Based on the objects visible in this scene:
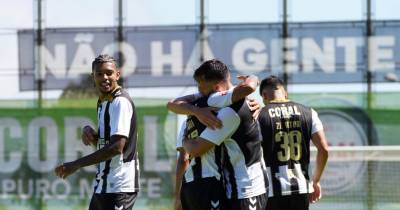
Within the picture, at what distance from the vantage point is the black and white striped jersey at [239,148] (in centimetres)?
571

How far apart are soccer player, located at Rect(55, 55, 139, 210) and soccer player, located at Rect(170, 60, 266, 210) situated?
22.3 inches

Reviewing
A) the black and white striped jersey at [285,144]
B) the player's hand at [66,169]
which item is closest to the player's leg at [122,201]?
the player's hand at [66,169]

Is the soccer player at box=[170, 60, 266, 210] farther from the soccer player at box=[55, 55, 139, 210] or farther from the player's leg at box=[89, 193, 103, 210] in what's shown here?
the player's leg at box=[89, 193, 103, 210]

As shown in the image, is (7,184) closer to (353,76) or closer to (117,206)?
(353,76)

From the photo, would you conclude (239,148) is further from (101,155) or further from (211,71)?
(101,155)

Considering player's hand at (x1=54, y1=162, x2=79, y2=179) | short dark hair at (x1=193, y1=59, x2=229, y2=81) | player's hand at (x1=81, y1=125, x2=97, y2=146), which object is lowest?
player's hand at (x1=54, y1=162, x2=79, y2=179)

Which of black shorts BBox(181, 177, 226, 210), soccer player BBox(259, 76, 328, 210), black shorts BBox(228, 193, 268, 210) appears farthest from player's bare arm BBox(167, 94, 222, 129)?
soccer player BBox(259, 76, 328, 210)

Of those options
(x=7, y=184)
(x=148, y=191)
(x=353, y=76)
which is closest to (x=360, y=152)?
(x=353, y=76)

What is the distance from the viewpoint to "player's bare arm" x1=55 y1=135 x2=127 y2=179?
614cm

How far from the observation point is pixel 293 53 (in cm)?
1588

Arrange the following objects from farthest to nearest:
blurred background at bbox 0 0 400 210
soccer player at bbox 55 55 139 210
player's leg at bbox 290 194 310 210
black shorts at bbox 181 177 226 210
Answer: blurred background at bbox 0 0 400 210 < player's leg at bbox 290 194 310 210 < soccer player at bbox 55 55 139 210 < black shorts at bbox 181 177 226 210

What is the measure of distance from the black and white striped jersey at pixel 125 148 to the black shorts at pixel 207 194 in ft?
2.36

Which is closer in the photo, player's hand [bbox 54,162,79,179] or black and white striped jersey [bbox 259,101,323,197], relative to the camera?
player's hand [bbox 54,162,79,179]

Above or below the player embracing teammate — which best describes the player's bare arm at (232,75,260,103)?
above
